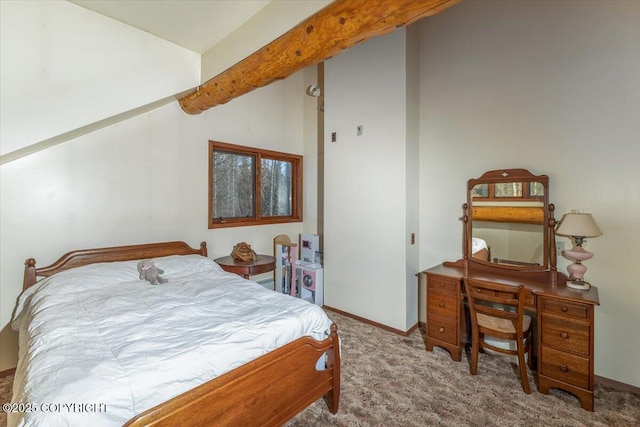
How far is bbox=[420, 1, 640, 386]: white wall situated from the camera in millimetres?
2182

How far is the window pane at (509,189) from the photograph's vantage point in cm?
262

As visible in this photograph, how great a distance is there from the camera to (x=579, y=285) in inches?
87.1

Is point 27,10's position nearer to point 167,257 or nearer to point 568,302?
point 167,257

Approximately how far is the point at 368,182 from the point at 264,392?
2.42 m

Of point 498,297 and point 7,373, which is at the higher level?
point 498,297

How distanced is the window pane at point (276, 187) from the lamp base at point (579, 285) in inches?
137

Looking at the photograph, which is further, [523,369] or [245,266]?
[245,266]

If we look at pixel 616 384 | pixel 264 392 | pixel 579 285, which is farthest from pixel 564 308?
pixel 264 392

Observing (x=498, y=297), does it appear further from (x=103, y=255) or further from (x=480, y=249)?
(x=103, y=255)

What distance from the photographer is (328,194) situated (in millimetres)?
3799

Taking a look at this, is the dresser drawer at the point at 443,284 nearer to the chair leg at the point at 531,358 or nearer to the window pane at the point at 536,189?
the chair leg at the point at 531,358

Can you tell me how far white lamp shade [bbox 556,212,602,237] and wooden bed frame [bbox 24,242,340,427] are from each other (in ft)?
6.32

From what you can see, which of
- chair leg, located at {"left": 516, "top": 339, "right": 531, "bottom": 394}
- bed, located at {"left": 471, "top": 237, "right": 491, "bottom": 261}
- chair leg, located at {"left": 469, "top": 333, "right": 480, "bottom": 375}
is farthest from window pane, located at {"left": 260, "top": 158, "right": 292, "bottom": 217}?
chair leg, located at {"left": 516, "top": 339, "right": 531, "bottom": 394}

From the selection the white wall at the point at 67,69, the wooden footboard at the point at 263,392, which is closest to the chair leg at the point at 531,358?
the wooden footboard at the point at 263,392
